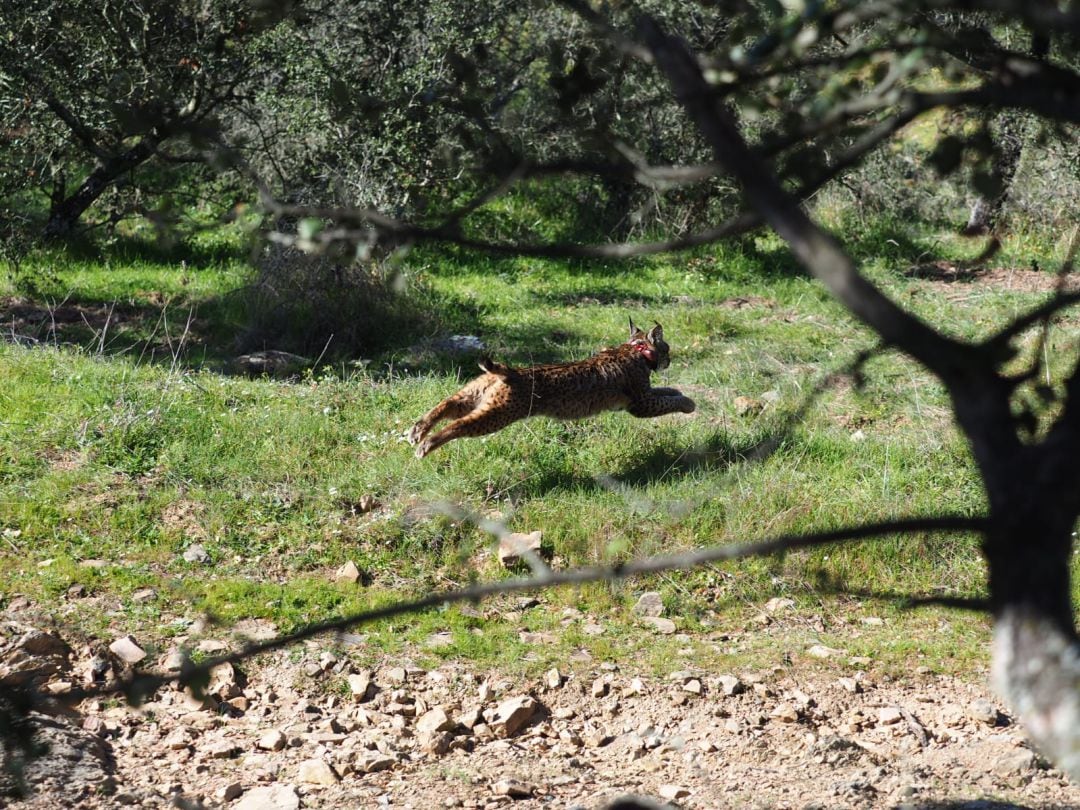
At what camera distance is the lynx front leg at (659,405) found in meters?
8.42

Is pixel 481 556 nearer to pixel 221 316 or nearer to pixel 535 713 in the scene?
pixel 535 713

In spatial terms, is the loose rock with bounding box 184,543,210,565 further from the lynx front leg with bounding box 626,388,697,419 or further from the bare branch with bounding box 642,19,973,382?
the bare branch with bounding box 642,19,973,382

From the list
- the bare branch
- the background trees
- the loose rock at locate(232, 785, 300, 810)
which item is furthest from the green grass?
the bare branch

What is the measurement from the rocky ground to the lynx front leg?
8.99 feet

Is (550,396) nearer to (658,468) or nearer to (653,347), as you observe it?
(658,468)

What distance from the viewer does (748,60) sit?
2.45m

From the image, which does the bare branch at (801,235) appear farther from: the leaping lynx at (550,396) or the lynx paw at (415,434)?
the lynx paw at (415,434)

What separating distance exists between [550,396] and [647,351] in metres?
1.17

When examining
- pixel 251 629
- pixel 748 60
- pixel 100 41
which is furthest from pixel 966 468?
pixel 100 41

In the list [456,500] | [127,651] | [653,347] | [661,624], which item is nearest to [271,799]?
[127,651]

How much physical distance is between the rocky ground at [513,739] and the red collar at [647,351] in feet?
10.5

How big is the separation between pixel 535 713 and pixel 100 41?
8.31 m

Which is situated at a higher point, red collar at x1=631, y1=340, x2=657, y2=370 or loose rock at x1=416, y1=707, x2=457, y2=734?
red collar at x1=631, y1=340, x2=657, y2=370

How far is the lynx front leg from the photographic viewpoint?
27.6 feet
